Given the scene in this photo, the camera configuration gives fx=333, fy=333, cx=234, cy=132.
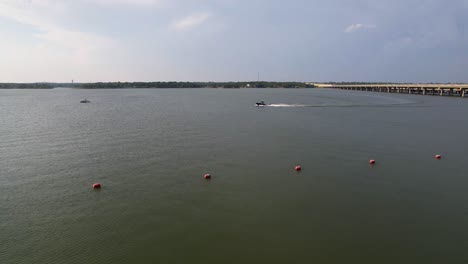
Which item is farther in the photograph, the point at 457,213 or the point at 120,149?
the point at 120,149

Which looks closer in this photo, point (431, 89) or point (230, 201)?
point (230, 201)

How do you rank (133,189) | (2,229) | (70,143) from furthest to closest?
(70,143), (133,189), (2,229)

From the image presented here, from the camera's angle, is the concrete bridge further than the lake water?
Yes

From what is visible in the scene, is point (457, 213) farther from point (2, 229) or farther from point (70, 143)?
point (70, 143)

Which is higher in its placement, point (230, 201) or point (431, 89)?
point (431, 89)

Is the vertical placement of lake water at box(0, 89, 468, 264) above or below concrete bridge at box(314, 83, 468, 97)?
below

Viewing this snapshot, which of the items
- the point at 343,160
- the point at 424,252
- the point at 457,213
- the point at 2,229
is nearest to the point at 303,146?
the point at 343,160

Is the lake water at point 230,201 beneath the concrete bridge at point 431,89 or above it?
beneath

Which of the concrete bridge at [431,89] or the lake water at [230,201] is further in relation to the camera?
the concrete bridge at [431,89]
